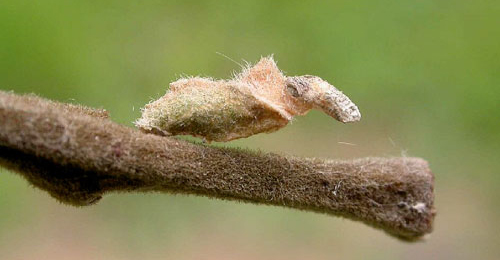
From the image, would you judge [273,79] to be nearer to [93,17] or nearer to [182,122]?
[182,122]

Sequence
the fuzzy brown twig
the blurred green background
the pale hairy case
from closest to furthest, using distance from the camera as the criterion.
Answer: the fuzzy brown twig
the pale hairy case
the blurred green background

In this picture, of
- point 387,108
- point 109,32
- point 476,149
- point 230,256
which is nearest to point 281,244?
point 230,256

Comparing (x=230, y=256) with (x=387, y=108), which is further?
(x=387, y=108)

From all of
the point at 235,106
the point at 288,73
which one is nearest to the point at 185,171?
the point at 235,106

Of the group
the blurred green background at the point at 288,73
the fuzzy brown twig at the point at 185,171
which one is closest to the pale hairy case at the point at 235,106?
the fuzzy brown twig at the point at 185,171

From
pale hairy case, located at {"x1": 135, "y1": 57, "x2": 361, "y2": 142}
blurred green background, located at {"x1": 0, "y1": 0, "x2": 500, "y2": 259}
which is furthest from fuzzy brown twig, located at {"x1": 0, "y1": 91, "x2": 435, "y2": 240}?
blurred green background, located at {"x1": 0, "y1": 0, "x2": 500, "y2": 259}

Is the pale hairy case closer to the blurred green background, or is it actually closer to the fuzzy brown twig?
the fuzzy brown twig

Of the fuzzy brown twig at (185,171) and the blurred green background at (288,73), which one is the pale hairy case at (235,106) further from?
the blurred green background at (288,73)

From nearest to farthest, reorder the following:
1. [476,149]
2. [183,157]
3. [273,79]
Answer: [183,157]
[273,79]
[476,149]
